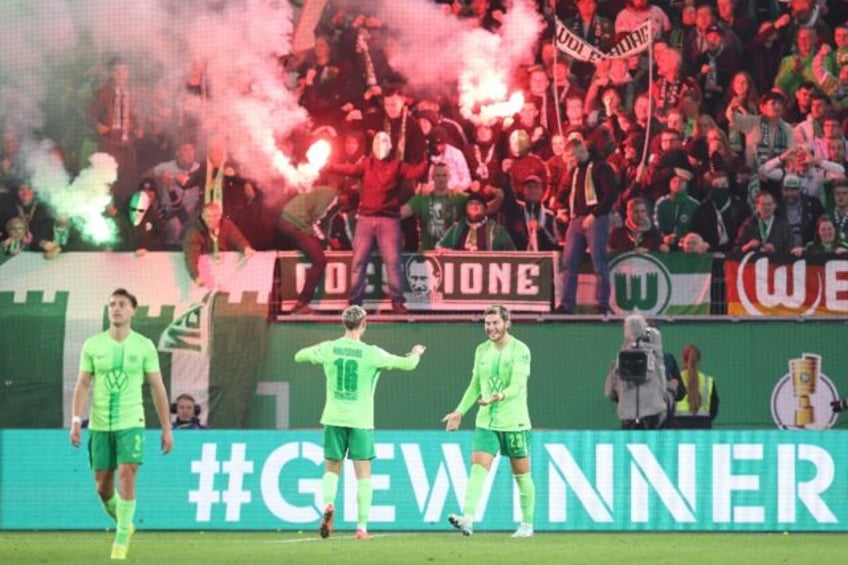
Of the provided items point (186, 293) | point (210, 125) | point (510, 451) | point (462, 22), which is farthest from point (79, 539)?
point (462, 22)

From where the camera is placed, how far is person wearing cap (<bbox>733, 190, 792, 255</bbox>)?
20.9 metres

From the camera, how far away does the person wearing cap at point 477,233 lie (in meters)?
21.0

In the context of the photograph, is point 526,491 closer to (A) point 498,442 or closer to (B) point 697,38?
(A) point 498,442

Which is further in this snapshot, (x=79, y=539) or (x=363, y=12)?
(x=363, y=12)

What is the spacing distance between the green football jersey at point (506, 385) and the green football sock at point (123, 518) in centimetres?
319

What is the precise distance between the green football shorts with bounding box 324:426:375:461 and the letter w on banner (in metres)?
9.95

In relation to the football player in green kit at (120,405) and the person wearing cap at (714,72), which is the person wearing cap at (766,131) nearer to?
the person wearing cap at (714,72)

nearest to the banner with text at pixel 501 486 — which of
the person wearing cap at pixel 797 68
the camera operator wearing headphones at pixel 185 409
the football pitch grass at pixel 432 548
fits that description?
the football pitch grass at pixel 432 548

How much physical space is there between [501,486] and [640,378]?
1959 millimetres

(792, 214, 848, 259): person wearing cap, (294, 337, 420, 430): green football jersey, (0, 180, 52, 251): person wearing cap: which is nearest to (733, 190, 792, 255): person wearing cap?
(792, 214, 848, 259): person wearing cap

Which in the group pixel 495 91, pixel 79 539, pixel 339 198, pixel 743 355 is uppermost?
pixel 495 91

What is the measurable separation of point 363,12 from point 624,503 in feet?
29.9

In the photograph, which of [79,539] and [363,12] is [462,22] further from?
[79,539]

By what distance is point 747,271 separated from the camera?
20.6 metres
